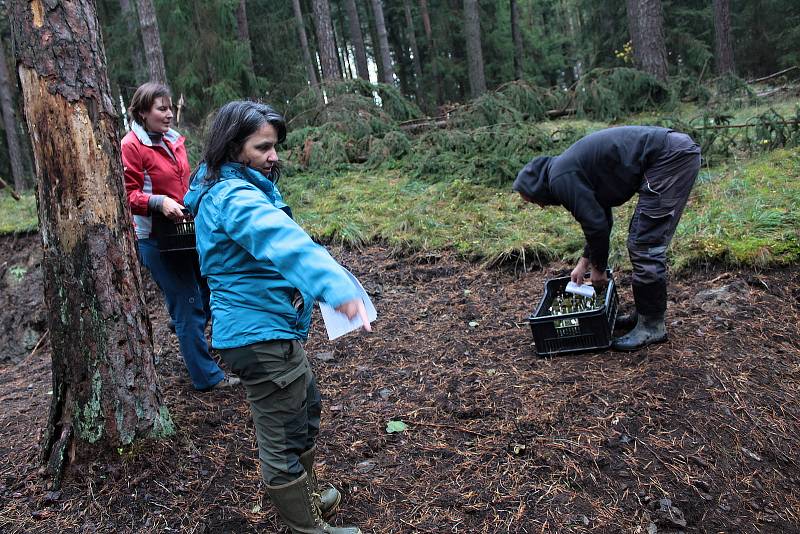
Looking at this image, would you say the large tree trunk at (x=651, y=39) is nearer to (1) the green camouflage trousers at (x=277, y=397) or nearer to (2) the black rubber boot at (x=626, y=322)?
(2) the black rubber boot at (x=626, y=322)

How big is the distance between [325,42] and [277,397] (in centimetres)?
1214

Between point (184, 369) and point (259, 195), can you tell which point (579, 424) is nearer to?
point (259, 195)

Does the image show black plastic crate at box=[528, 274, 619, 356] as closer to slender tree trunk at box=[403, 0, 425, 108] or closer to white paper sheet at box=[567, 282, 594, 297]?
white paper sheet at box=[567, 282, 594, 297]

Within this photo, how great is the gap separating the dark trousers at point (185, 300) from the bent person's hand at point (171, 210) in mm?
288

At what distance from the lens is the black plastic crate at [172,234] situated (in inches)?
131

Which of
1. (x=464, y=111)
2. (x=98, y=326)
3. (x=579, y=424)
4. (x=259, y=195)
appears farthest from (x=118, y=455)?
(x=464, y=111)

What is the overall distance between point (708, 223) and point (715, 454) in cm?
284

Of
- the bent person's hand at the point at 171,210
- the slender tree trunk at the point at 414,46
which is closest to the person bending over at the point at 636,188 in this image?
the bent person's hand at the point at 171,210

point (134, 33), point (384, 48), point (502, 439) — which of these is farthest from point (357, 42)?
point (502, 439)

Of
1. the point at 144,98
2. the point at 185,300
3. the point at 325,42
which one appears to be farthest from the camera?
the point at 325,42

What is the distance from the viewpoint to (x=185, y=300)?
3.53m

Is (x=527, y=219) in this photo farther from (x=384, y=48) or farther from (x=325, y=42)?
(x=384, y=48)

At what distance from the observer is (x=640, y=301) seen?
3.70 meters

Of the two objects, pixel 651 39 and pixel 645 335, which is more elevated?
pixel 651 39
